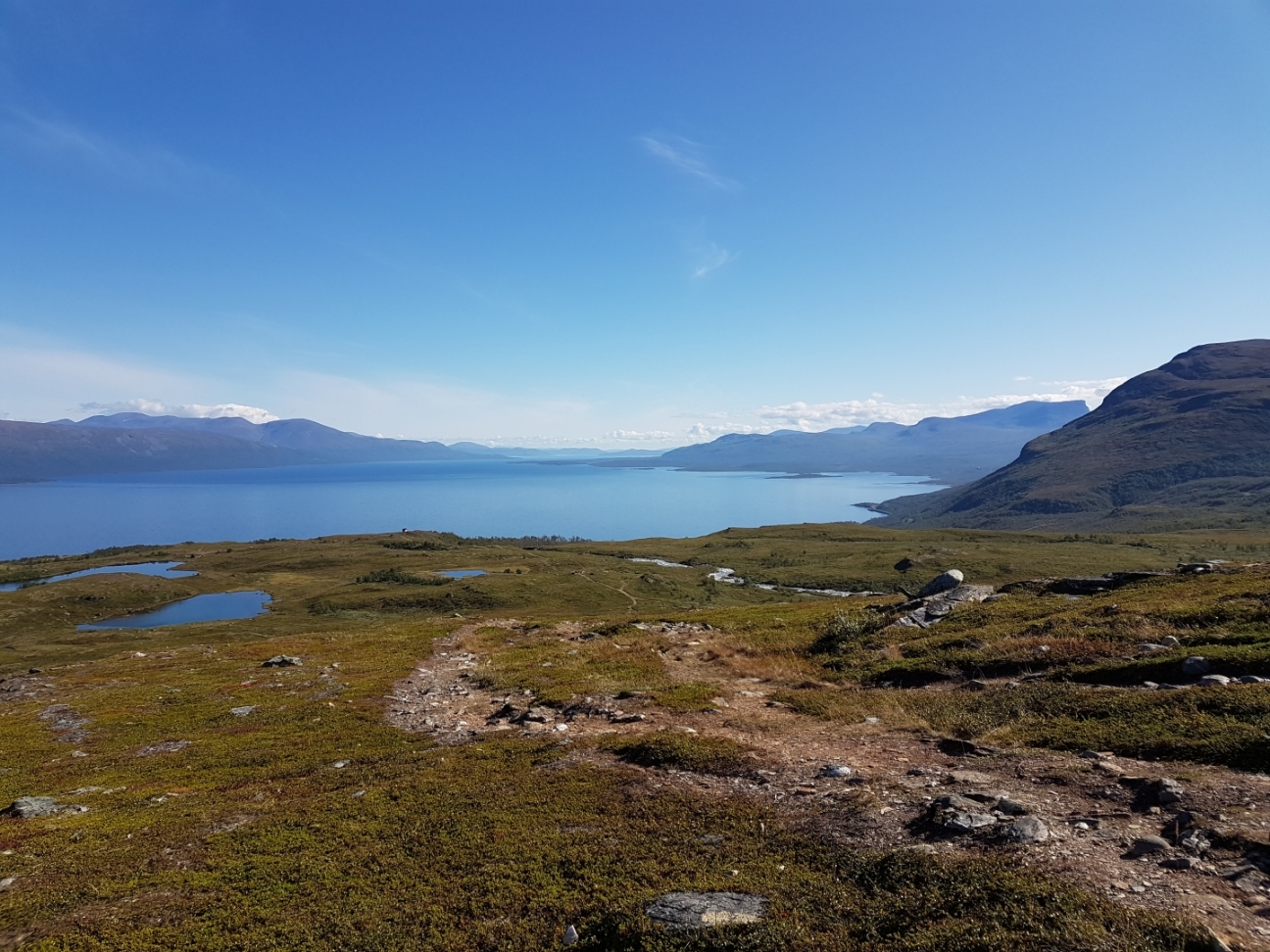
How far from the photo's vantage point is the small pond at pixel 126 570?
545ft

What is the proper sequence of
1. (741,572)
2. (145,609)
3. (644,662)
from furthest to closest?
(741,572) → (145,609) → (644,662)

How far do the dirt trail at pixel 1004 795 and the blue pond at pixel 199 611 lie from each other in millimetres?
128482

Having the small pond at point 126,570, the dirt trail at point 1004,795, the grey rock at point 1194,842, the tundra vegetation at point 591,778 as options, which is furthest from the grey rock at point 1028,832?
the small pond at point 126,570

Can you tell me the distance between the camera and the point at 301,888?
13.9 m

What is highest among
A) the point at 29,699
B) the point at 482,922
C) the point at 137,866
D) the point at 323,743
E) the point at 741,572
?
the point at 482,922

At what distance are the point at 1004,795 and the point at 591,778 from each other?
1175cm

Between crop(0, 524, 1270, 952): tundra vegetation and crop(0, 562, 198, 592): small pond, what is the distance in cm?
15298

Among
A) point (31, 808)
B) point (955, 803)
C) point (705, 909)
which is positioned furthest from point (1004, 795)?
point (31, 808)

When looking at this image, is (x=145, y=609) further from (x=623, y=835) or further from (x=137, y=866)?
(x=623, y=835)

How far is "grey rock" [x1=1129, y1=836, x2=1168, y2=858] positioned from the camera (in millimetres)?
11719

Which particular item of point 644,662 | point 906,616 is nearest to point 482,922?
point 644,662

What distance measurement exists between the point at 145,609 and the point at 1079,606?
169525 millimetres

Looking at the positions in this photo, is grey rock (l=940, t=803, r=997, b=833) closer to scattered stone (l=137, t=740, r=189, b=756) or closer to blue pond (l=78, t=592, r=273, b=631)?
scattered stone (l=137, t=740, r=189, b=756)

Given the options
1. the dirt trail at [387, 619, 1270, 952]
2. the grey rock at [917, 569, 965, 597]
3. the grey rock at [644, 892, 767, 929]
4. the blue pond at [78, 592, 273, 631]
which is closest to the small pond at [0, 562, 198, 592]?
the blue pond at [78, 592, 273, 631]
